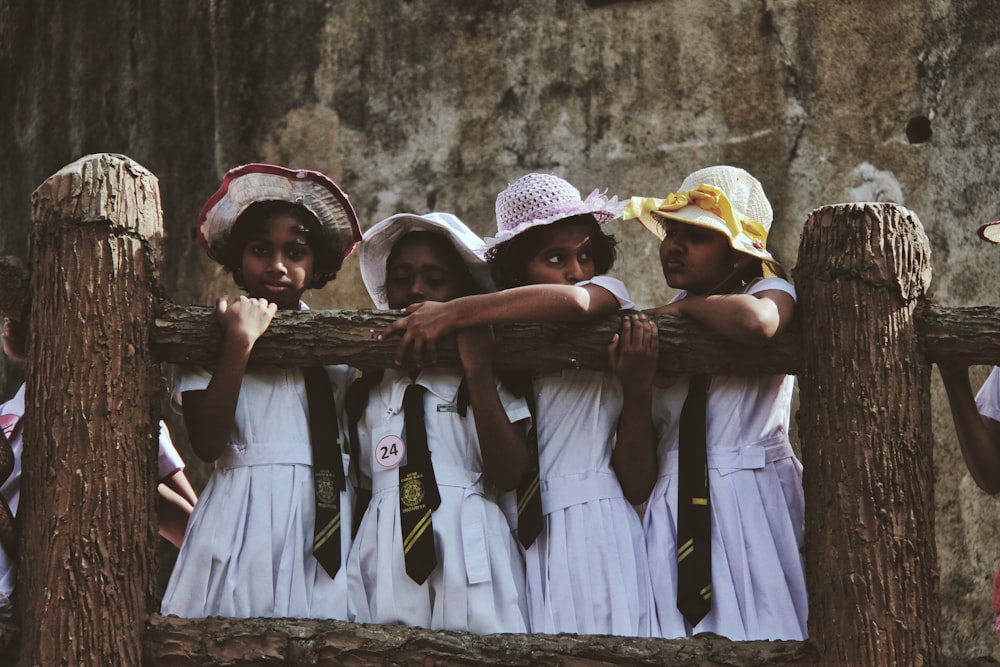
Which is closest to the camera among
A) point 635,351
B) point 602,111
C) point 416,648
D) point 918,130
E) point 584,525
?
point 416,648

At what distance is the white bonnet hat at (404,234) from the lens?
13.4ft

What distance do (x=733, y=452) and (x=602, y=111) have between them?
330 cm

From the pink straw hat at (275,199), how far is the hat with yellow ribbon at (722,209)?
0.87 m

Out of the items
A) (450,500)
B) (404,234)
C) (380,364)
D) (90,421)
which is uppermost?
(404,234)

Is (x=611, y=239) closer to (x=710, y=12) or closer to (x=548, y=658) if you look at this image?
(x=548, y=658)

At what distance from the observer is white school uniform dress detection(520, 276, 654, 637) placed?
360 cm

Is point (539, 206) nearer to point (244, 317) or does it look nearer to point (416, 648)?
point (244, 317)

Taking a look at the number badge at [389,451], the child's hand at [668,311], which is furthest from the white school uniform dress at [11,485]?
the child's hand at [668,311]

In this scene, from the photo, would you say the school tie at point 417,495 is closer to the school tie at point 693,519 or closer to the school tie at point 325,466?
the school tie at point 325,466

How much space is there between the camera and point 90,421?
3.58 m

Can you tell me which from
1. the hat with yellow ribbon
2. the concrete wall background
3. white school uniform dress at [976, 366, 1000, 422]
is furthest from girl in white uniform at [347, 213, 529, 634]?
the concrete wall background

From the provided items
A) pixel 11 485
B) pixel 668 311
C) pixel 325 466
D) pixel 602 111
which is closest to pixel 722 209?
pixel 668 311

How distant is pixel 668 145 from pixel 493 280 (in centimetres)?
269

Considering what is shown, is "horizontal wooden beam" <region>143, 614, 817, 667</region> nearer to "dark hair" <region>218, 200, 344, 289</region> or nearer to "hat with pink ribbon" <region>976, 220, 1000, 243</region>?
"dark hair" <region>218, 200, 344, 289</region>
